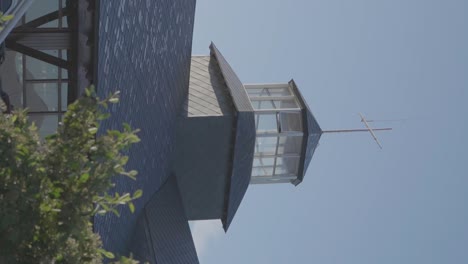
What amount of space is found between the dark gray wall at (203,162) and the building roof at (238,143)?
44 centimetres

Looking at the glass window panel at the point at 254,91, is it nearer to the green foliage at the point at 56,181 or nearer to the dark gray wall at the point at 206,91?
the dark gray wall at the point at 206,91

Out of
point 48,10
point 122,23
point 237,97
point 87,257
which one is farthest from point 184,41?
point 87,257

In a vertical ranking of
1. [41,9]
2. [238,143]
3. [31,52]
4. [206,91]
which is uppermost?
[41,9]

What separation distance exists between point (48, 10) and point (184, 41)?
22.6m

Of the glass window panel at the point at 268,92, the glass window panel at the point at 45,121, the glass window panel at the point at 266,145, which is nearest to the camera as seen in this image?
the glass window panel at the point at 45,121

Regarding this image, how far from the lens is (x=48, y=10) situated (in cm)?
2242

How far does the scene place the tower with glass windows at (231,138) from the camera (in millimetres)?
44250

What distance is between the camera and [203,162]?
150 ft

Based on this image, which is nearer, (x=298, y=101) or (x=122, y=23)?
(x=122, y=23)

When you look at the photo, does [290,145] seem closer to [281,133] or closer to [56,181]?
[281,133]

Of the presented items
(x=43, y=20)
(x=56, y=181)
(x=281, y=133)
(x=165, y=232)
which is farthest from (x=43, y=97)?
(x=281, y=133)

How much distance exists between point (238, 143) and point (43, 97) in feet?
71.5

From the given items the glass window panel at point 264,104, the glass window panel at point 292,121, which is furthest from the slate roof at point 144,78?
the glass window panel at point 292,121

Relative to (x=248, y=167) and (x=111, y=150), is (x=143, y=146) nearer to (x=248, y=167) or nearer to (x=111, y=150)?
(x=248, y=167)
